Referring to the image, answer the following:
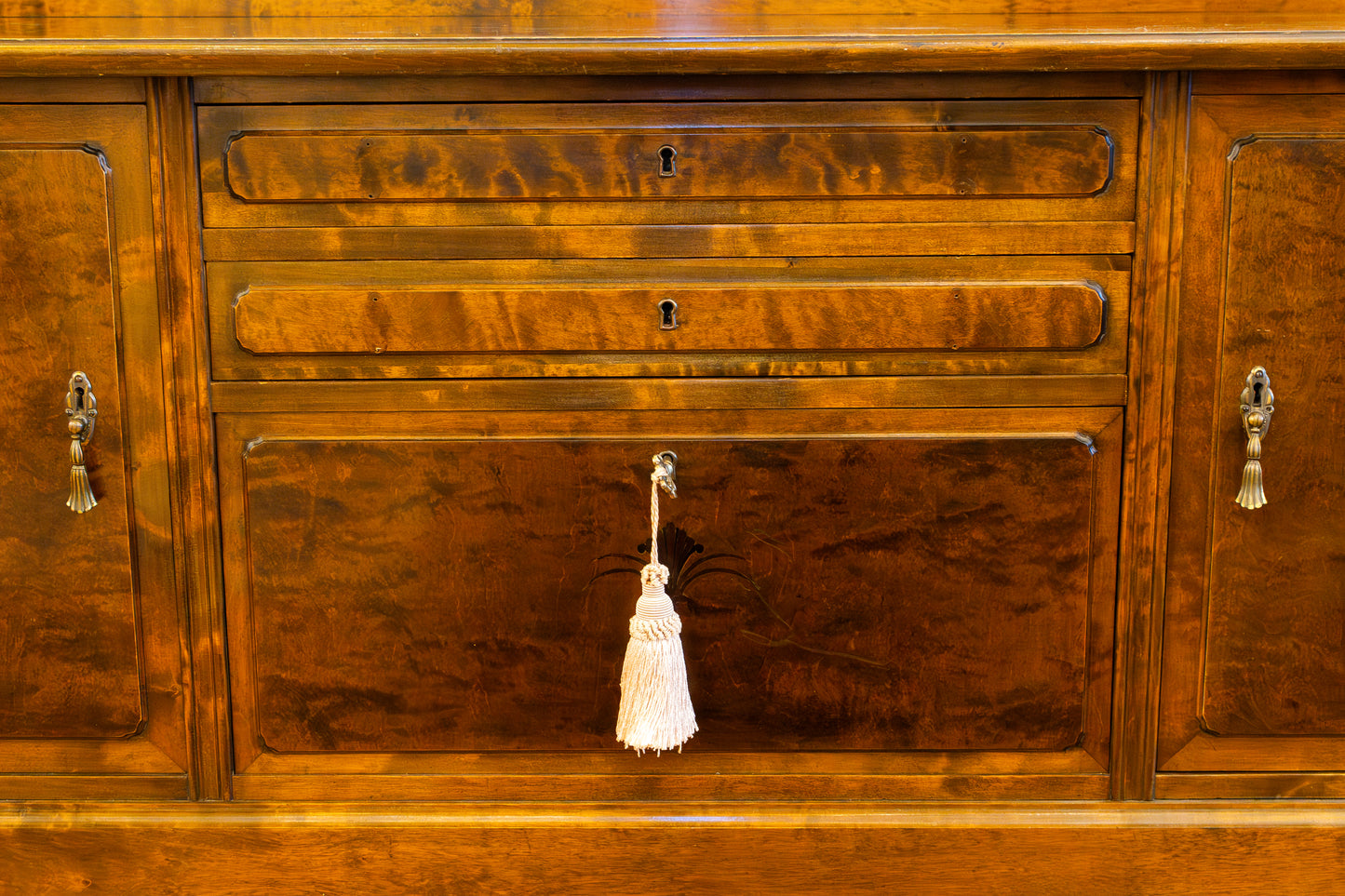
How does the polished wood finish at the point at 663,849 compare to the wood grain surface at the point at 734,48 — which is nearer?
the wood grain surface at the point at 734,48

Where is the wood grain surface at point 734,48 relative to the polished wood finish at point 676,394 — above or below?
above

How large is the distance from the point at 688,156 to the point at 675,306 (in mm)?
148

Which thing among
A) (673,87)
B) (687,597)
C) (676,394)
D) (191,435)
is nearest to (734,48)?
(673,87)

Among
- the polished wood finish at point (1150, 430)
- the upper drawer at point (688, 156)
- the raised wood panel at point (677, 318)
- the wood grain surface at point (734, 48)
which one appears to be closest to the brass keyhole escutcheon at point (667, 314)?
the raised wood panel at point (677, 318)

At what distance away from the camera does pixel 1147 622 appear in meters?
1.07

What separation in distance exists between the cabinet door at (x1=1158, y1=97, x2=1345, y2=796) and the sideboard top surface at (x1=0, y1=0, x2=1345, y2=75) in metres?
0.08

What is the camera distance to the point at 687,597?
1.08 m

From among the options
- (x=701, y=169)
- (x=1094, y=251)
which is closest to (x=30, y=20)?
(x=701, y=169)

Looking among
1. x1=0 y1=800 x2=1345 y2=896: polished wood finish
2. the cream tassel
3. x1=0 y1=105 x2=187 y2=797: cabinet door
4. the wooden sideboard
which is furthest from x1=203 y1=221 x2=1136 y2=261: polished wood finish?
x1=0 y1=800 x2=1345 y2=896: polished wood finish

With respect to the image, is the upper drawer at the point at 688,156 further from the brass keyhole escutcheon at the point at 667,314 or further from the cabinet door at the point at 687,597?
the cabinet door at the point at 687,597

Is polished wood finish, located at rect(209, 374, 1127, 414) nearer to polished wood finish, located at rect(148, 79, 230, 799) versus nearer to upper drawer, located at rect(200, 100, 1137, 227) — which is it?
polished wood finish, located at rect(148, 79, 230, 799)

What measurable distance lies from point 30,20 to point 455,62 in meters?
0.43

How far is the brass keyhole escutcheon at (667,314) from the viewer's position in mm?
1021

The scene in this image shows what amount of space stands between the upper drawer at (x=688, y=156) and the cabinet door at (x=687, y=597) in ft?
0.70
